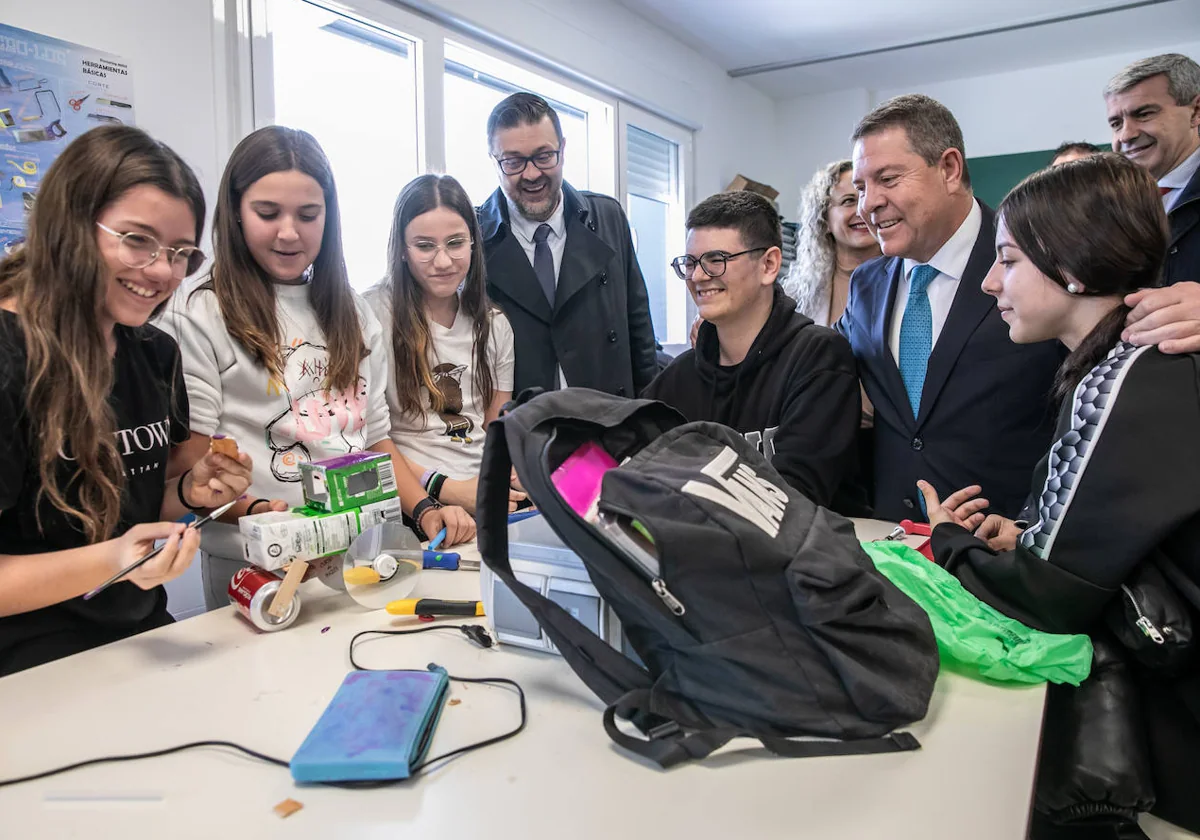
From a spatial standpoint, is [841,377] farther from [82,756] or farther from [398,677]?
[82,756]

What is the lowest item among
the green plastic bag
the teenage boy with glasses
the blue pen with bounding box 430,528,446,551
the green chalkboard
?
the green plastic bag

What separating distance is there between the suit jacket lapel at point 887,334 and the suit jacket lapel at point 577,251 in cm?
89

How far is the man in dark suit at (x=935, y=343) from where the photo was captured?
1632mm

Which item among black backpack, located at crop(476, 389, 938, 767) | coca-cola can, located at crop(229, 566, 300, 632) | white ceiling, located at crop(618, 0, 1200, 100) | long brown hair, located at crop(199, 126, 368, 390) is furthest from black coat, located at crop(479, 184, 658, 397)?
white ceiling, located at crop(618, 0, 1200, 100)

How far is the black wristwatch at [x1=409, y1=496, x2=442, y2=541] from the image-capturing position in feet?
5.22

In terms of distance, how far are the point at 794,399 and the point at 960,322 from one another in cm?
40

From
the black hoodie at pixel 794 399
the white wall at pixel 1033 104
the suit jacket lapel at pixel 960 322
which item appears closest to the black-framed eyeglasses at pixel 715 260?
the black hoodie at pixel 794 399

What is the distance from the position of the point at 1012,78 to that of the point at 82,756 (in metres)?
6.71

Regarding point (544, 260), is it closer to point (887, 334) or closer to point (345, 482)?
point (887, 334)

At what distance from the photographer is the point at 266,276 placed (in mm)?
1627

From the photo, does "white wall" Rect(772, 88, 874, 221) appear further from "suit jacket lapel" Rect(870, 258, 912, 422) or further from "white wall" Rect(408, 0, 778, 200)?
"suit jacket lapel" Rect(870, 258, 912, 422)

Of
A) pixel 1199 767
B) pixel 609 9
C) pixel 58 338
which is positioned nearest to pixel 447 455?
pixel 58 338

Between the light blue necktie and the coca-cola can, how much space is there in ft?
4.49

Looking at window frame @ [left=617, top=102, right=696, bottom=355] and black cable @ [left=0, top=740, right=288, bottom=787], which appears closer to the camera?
black cable @ [left=0, top=740, right=288, bottom=787]
